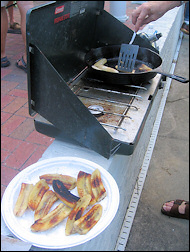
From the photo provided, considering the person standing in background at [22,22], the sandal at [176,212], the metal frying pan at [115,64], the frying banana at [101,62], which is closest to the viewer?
the metal frying pan at [115,64]

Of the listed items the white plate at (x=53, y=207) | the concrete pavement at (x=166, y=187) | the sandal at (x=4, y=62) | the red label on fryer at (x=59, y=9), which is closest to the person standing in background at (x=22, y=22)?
the sandal at (x=4, y=62)

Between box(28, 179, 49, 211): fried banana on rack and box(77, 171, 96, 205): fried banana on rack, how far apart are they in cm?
15

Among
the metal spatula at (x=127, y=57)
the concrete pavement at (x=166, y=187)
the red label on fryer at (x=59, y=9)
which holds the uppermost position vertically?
the red label on fryer at (x=59, y=9)

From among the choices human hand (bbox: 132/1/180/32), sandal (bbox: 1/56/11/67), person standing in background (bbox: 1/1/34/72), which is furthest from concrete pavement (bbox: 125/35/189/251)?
sandal (bbox: 1/56/11/67)

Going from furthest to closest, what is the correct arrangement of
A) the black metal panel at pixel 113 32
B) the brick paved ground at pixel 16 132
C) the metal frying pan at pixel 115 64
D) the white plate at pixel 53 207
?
the brick paved ground at pixel 16 132, the black metal panel at pixel 113 32, the metal frying pan at pixel 115 64, the white plate at pixel 53 207

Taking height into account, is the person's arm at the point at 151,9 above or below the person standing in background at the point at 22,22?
above

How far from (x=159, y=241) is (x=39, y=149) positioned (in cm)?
146

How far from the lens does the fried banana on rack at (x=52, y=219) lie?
974 mm

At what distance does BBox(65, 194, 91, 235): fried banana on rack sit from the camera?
3.22 ft

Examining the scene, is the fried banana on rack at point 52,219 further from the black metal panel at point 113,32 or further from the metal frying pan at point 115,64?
the black metal panel at point 113,32

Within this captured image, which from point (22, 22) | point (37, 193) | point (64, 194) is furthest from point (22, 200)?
point (22, 22)

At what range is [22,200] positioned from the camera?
108 centimetres

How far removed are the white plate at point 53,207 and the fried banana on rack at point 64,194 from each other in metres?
0.06

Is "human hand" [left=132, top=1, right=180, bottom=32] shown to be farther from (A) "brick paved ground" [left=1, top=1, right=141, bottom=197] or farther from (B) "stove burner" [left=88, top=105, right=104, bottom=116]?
(A) "brick paved ground" [left=1, top=1, right=141, bottom=197]
